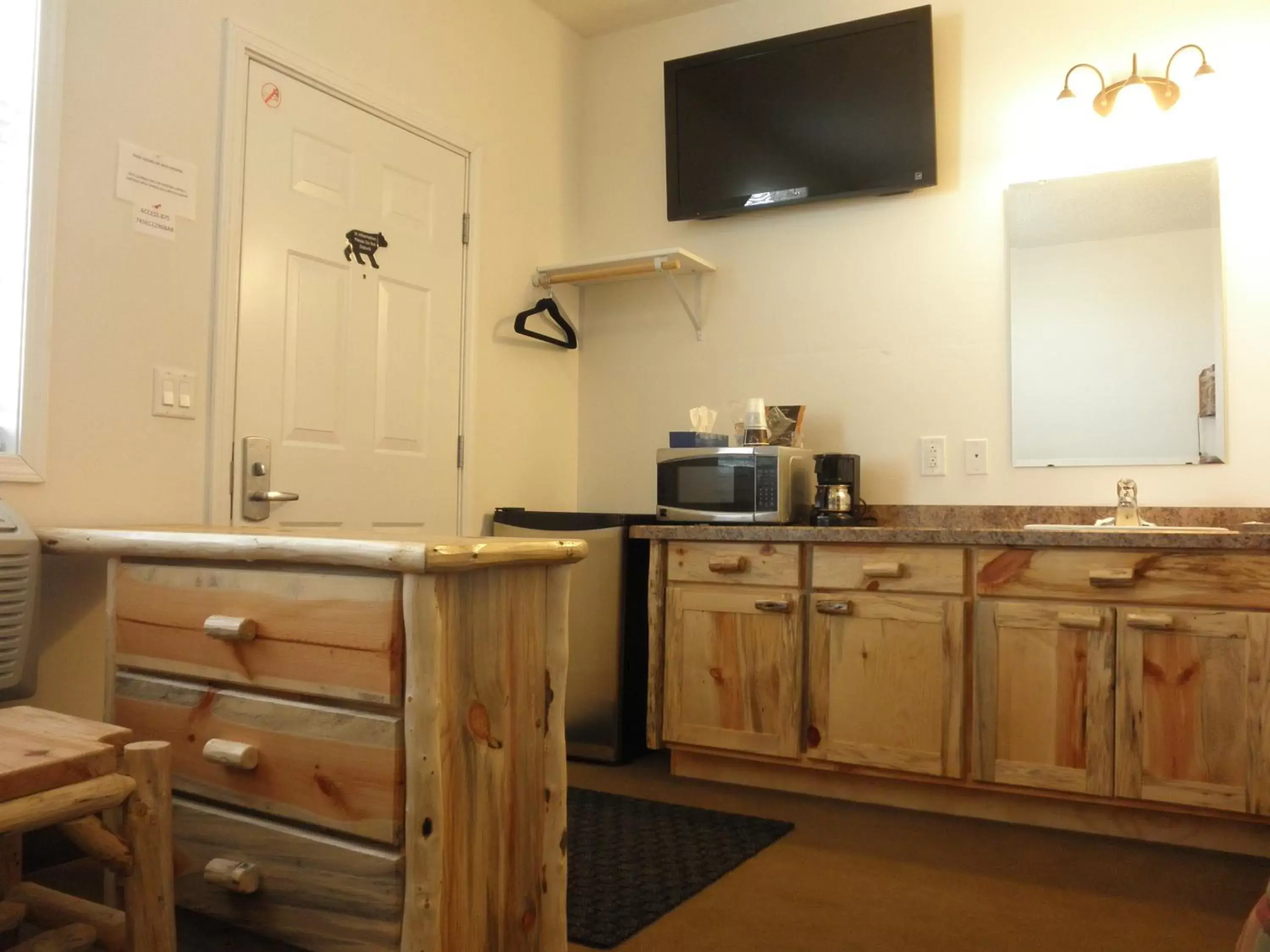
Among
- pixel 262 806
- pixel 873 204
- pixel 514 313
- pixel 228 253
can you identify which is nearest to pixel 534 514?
pixel 514 313

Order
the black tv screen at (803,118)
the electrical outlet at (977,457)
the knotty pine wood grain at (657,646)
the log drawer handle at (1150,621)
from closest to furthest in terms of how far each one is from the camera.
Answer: the log drawer handle at (1150,621) → the knotty pine wood grain at (657,646) → the electrical outlet at (977,457) → the black tv screen at (803,118)

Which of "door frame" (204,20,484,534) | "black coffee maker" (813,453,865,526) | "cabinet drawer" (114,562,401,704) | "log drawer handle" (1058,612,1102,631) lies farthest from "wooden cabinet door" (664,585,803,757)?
"cabinet drawer" (114,562,401,704)

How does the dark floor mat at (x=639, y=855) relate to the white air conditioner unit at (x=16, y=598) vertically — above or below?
below

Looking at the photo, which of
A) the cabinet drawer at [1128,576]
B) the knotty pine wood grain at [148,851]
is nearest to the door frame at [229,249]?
the knotty pine wood grain at [148,851]

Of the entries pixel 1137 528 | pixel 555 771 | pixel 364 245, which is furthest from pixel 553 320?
pixel 555 771

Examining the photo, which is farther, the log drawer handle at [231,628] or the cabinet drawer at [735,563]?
the cabinet drawer at [735,563]

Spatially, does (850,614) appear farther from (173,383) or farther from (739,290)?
(173,383)

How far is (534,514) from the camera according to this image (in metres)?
3.49

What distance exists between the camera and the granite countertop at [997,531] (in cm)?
245

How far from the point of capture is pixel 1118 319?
3.01 m

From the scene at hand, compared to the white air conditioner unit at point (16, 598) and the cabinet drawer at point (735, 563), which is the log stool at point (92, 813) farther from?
the cabinet drawer at point (735, 563)

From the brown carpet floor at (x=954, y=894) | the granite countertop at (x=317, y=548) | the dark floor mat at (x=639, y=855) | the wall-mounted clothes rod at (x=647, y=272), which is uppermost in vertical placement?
the wall-mounted clothes rod at (x=647, y=272)

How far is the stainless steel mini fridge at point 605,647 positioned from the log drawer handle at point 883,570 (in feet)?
2.86

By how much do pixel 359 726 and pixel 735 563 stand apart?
162cm
